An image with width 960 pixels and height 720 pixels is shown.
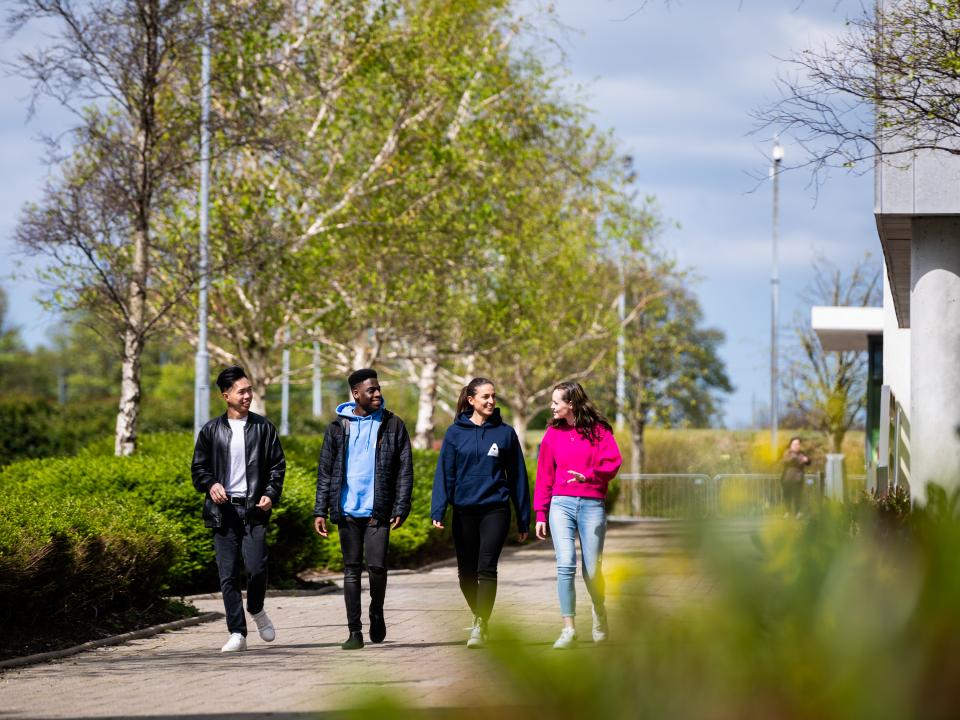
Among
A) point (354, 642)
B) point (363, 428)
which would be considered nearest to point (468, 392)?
point (363, 428)

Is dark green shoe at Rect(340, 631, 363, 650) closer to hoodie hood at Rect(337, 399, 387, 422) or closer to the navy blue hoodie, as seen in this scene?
the navy blue hoodie

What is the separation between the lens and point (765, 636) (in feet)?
5.78

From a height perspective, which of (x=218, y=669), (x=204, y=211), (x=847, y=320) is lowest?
(x=218, y=669)

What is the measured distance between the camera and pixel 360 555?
9.87 metres

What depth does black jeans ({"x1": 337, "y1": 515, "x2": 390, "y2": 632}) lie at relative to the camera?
976cm

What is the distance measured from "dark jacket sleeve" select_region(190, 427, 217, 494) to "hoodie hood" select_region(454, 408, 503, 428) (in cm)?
167

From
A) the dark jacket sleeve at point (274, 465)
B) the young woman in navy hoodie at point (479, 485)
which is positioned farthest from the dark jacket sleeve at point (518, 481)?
the dark jacket sleeve at point (274, 465)

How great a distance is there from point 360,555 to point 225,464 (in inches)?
42.9

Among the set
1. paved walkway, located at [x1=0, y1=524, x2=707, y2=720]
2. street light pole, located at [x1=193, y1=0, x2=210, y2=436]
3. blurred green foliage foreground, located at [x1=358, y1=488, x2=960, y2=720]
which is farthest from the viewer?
street light pole, located at [x1=193, y1=0, x2=210, y2=436]

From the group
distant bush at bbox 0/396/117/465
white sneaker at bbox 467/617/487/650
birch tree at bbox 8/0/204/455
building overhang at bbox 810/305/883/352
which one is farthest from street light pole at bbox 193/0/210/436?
white sneaker at bbox 467/617/487/650

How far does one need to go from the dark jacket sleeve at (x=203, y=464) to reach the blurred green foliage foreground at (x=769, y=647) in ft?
26.4

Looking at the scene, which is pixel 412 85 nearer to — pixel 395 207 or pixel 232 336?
pixel 395 207

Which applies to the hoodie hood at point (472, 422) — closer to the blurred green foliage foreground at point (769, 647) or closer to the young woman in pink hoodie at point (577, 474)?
the young woman in pink hoodie at point (577, 474)

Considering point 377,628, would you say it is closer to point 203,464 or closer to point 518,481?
point 518,481
